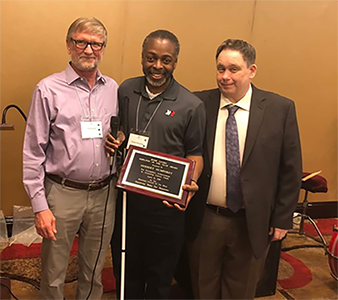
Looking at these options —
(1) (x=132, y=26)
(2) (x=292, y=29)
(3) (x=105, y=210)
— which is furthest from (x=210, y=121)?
(2) (x=292, y=29)

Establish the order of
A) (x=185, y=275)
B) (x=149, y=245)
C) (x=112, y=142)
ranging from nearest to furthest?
(x=112, y=142), (x=149, y=245), (x=185, y=275)

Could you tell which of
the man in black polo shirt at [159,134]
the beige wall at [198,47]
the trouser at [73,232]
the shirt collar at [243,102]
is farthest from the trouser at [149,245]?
the beige wall at [198,47]

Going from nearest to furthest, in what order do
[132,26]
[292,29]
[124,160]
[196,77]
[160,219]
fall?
[124,160], [160,219], [132,26], [196,77], [292,29]

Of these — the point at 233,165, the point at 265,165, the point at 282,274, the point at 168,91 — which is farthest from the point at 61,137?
the point at 282,274

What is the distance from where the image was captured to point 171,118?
2.04 m

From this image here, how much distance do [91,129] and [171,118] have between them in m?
0.41

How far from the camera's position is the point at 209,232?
2201 millimetres

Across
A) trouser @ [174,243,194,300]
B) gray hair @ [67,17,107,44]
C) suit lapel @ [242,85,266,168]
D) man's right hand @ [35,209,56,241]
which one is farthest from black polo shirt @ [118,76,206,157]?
trouser @ [174,243,194,300]

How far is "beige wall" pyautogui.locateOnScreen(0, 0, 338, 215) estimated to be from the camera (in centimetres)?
313

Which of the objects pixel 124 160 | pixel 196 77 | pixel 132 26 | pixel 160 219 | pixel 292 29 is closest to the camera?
pixel 124 160

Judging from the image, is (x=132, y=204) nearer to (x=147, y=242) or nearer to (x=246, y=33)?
(x=147, y=242)

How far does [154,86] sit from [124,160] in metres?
0.42

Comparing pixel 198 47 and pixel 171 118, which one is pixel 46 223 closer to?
pixel 171 118

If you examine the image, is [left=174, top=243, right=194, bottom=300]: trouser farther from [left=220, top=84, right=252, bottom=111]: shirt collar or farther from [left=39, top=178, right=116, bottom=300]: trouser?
[left=220, top=84, right=252, bottom=111]: shirt collar
